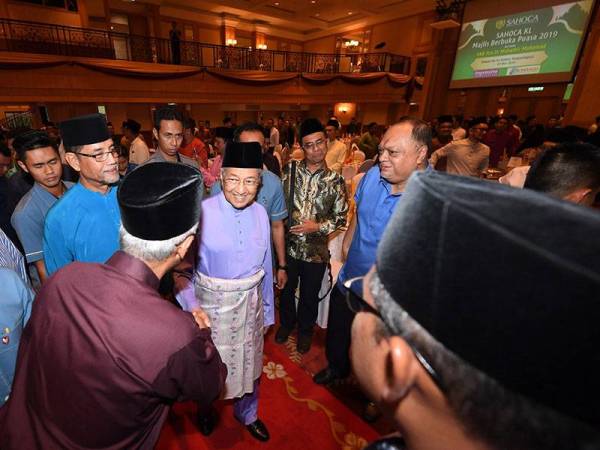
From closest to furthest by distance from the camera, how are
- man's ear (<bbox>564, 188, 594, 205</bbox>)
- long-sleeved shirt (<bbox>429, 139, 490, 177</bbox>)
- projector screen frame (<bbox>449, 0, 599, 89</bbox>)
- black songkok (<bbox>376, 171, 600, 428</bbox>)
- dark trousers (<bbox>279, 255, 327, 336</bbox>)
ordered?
black songkok (<bbox>376, 171, 600, 428</bbox>)
man's ear (<bbox>564, 188, 594, 205</bbox>)
dark trousers (<bbox>279, 255, 327, 336</bbox>)
long-sleeved shirt (<bbox>429, 139, 490, 177</bbox>)
projector screen frame (<bbox>449, 0, 599, 89</bbox>)

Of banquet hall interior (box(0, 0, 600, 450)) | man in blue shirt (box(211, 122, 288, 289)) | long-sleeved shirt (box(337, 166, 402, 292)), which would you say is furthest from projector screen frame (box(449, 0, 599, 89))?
man in blue shirt (box(211, 122, 288, 289))

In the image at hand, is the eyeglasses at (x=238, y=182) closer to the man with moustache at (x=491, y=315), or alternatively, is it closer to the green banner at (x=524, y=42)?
the man with moustache at (x=491, y=315)

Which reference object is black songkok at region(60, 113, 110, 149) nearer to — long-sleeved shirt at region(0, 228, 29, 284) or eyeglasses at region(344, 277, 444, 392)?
long-sleeved shirt at region(0, 228, 29, 284)

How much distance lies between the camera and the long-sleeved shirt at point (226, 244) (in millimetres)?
1779

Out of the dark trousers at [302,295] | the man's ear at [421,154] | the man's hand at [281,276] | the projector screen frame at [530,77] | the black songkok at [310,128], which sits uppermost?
the projector screen frame at [530,77]

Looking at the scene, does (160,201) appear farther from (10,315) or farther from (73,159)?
(73,159)

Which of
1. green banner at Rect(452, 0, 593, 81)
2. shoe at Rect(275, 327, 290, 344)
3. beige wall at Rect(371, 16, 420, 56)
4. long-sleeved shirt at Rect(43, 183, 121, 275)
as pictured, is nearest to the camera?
long-sleeved shirt at Rect(43, 183, 121, 275)

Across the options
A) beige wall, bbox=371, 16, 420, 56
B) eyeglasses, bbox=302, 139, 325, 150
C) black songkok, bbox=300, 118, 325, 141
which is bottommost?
eyeglasses, bbox=302, 139, 325, 150

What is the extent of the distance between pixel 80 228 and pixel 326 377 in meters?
2.13

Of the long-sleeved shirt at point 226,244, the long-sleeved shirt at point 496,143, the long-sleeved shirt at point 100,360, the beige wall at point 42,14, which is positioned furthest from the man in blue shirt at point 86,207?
the beige wall at point 42,14

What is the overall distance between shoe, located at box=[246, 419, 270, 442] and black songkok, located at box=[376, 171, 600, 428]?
6.77ft

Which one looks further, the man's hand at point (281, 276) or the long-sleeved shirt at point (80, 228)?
the man's hand at point (281, 276)

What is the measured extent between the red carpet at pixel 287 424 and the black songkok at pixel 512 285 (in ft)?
6.79

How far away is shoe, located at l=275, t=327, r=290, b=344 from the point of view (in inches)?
118
